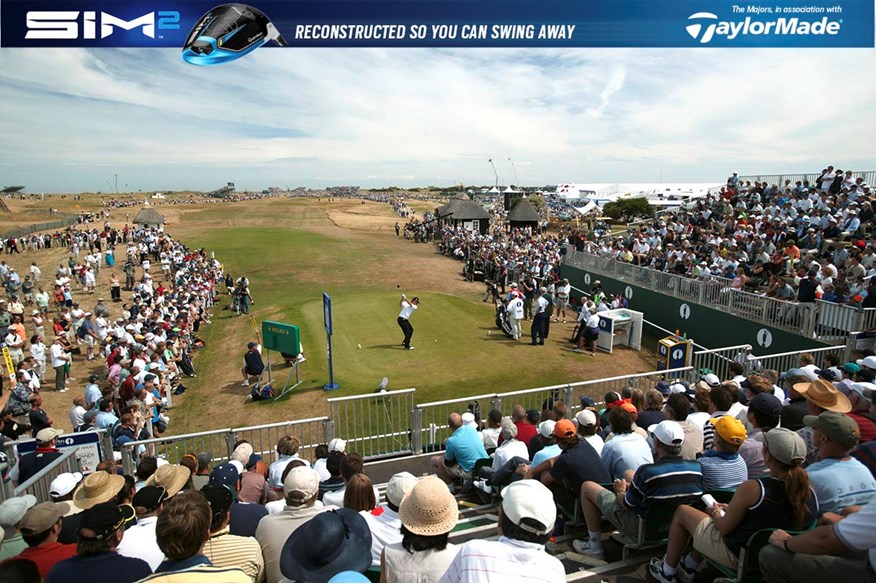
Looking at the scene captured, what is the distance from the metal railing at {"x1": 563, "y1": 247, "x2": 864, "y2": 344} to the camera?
12.1 m

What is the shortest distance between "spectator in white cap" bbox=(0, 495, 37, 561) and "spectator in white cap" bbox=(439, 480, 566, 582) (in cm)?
418

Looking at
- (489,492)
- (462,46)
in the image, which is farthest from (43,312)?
(489,492)

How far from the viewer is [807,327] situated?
42.2 feet

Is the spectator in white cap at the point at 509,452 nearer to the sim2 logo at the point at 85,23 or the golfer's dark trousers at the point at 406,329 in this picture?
the sim2 logo at the point at 85,23

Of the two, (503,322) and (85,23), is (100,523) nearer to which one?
(85,23)

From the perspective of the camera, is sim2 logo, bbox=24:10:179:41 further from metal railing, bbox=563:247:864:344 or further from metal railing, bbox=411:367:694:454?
metal railing, bbox=563:247:864:344

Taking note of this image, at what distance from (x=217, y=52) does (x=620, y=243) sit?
2168cm

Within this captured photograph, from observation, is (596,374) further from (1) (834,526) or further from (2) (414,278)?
(2) (414,278)

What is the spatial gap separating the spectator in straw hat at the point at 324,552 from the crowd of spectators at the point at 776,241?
14012 mm

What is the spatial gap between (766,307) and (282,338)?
513 inches

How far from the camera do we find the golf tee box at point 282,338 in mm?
12438

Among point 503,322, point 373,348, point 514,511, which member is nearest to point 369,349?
point 373,348

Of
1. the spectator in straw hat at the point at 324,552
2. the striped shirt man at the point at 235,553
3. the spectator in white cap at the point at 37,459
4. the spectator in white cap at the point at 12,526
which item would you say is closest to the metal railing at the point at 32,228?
the spectator in white cap at the point at 37,459

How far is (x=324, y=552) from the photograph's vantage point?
3.24m
